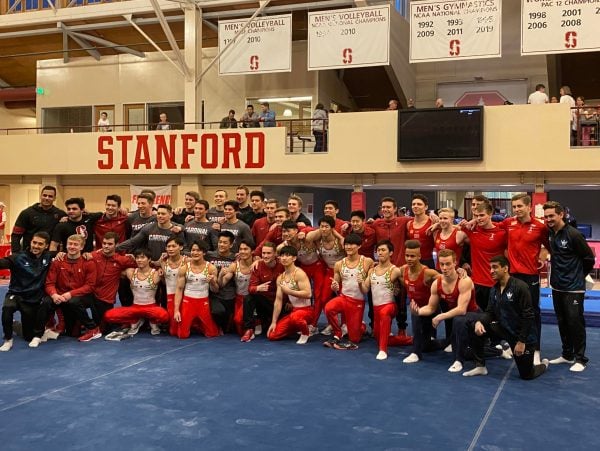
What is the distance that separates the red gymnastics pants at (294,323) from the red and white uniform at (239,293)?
1.80 feet

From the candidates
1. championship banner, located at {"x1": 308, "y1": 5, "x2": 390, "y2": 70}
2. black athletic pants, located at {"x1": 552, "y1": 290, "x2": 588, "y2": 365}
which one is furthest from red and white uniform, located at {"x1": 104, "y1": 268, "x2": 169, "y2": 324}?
championship banner, located at {"x1": 308, "y1": 5, "x2": 390, "y2": 70}

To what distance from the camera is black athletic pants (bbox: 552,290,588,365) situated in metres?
6.18

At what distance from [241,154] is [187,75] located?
3.02m

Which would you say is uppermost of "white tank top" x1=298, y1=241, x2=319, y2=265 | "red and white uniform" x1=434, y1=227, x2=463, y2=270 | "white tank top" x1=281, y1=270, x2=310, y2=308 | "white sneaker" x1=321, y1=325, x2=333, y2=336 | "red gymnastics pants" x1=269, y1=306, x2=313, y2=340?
"red and white uniform" x1=434, y1=227, x2=463, y2=270

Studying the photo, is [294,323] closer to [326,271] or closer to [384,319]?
[326,271]

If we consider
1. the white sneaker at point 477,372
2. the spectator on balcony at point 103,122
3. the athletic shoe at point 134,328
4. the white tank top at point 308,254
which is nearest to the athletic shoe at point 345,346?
the white tank top at point 308,254

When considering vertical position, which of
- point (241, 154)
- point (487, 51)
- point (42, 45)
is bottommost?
point (241, 154)

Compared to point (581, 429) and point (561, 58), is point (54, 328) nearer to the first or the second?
point (581, 429)

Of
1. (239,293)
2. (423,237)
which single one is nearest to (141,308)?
(239,293)

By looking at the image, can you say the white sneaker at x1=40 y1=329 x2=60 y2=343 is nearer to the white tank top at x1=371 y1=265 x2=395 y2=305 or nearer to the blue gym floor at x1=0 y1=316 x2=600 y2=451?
the blue gym floor at x1=0 y1=316 x2=600 y2=451

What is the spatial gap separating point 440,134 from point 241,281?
27.2 ft

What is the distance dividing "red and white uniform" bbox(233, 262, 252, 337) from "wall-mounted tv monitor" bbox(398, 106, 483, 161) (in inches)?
317

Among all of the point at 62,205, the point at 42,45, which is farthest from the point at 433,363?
the point at 42,45

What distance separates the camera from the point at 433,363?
6469 mm
